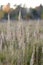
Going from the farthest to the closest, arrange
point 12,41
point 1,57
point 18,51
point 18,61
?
point 12,41 → point 1,57 → point 18,51 → point 18,61

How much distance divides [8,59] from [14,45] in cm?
48

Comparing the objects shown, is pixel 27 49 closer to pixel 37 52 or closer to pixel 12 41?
pixel 37 52

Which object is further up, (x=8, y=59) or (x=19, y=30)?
(x=19, y=30)

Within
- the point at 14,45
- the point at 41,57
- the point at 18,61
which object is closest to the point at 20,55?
the point at 18,61

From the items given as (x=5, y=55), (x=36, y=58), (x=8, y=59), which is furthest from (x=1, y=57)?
(x=36, y=58)

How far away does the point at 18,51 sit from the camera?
3.07 metres

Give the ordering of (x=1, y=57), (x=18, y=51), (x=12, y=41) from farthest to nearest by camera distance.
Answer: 1. (x=12, y=41)
2. (x=1, y=57)
3. (x=18, y=51)

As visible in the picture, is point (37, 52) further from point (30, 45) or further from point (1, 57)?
point (1, 57)

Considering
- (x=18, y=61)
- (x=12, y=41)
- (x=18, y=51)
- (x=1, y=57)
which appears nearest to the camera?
(x=18, y=61)

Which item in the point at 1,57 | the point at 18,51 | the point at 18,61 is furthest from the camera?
the point at 1,57

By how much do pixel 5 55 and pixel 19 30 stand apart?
1.49 feet

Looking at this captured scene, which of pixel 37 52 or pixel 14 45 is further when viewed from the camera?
pixel 14 45

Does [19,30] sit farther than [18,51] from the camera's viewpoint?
Yes

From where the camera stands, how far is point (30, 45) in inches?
133
